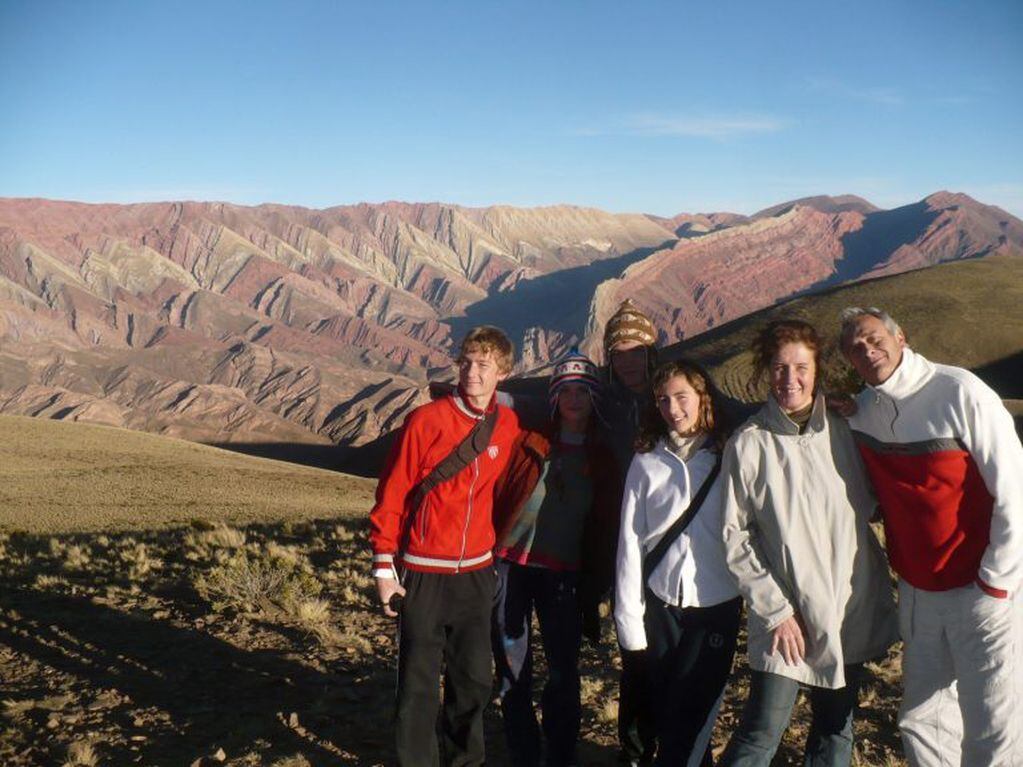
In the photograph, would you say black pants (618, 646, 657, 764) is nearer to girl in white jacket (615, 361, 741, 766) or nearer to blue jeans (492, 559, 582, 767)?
blue jeans (492, 559, 582, 767)

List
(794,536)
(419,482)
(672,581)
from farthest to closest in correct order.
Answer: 1. (419,482)
2. (672,581)
3. (794,536)

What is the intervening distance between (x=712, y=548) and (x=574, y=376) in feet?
3.57

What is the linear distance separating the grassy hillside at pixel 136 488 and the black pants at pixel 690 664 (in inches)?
479

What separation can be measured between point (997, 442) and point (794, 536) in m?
0.82

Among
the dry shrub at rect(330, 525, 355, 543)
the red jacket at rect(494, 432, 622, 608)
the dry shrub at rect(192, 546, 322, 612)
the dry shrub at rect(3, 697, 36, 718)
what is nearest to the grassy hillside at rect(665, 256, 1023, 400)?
the dry shrub at rect(330, 525, 355, 543)

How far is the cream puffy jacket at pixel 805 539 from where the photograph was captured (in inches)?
132

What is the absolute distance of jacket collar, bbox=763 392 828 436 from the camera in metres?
3.37

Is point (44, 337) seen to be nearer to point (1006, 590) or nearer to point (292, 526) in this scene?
point (292, 526)

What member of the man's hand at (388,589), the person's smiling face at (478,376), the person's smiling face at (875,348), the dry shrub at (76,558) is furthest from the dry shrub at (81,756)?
the dry shrub at (76,558)

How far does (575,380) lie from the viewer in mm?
4168

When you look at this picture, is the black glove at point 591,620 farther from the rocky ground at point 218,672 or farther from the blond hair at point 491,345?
the blond hair at point 491,345

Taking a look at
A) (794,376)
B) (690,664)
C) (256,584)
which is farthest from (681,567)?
(256,584)

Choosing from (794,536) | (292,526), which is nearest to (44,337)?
(292,526)

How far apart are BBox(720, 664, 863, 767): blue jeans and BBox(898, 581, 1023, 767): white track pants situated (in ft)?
0.78
